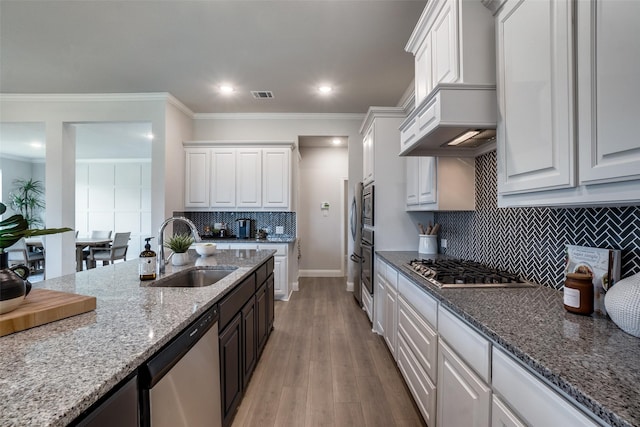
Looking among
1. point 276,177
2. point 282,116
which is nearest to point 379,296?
point 276,177

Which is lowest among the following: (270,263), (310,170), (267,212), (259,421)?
(259,421)

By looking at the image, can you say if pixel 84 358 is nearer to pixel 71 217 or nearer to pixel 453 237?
pixel 453 237

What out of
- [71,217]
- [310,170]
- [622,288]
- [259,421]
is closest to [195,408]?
[259,421]

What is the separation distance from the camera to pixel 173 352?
993mm

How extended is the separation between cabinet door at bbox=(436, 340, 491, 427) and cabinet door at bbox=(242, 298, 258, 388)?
120 centimetres

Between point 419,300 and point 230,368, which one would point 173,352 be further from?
point 419,300

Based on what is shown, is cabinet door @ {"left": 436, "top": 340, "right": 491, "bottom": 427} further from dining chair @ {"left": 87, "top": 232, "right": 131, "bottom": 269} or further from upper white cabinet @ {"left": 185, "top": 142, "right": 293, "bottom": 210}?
dining chair @ {"left": 87, "top": 232, "right": 131, "bottom": 269}

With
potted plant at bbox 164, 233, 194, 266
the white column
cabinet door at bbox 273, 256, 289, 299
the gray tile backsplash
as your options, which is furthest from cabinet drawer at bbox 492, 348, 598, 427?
the white column

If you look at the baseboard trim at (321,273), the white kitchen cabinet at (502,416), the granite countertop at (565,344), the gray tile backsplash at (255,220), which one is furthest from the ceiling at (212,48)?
the baseboard trim at (321,273)

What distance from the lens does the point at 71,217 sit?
4.08 m

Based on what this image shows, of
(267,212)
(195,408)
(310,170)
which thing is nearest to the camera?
(195,408)

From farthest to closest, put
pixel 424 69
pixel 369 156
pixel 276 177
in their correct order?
pixel 276 177
pixel 369 156
pixel 424 69

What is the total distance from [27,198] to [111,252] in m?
3.93

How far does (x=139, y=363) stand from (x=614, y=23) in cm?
168
